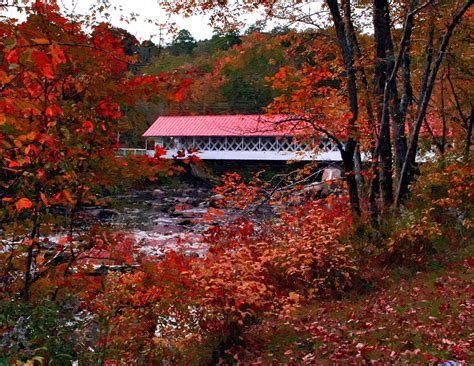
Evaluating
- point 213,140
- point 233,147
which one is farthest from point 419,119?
point 213,140

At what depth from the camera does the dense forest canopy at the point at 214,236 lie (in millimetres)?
2584

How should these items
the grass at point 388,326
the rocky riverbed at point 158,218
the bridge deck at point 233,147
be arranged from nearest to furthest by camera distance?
the grass at point 388,326 → the rocky riverbed at point 158,218 → the bridge deck at point 233,147

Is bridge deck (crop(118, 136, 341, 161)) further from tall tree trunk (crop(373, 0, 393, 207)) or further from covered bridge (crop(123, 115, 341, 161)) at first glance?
tall tree trunk (crop(373, 0, 393, 207))

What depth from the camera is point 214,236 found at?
556cm

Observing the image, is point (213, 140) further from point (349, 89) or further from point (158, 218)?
point (349, 89)

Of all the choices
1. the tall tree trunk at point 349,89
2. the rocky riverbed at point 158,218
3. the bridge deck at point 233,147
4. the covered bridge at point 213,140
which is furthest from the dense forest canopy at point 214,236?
the covered bridge at point 213,140

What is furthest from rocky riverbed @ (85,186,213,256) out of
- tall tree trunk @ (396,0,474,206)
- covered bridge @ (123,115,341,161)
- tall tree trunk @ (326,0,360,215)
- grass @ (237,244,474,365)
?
grass @ (237,244,474,365)

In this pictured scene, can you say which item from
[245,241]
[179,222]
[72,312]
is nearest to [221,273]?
[245,241]

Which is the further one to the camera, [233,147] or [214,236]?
[233,147]

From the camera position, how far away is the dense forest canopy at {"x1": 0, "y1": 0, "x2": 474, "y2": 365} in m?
2.58

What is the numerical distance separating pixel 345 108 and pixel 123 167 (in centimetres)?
434

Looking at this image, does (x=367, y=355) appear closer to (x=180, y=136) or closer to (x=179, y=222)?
(x=179, y=222)

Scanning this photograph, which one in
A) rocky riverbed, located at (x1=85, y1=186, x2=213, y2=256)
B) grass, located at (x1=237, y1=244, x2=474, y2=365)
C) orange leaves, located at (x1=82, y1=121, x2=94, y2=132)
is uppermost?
orange leaves, located at (x1=82, y1=121, x2=94, y2=132)

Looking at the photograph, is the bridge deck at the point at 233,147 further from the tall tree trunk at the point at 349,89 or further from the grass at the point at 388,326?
the grass at the point at 388,326
